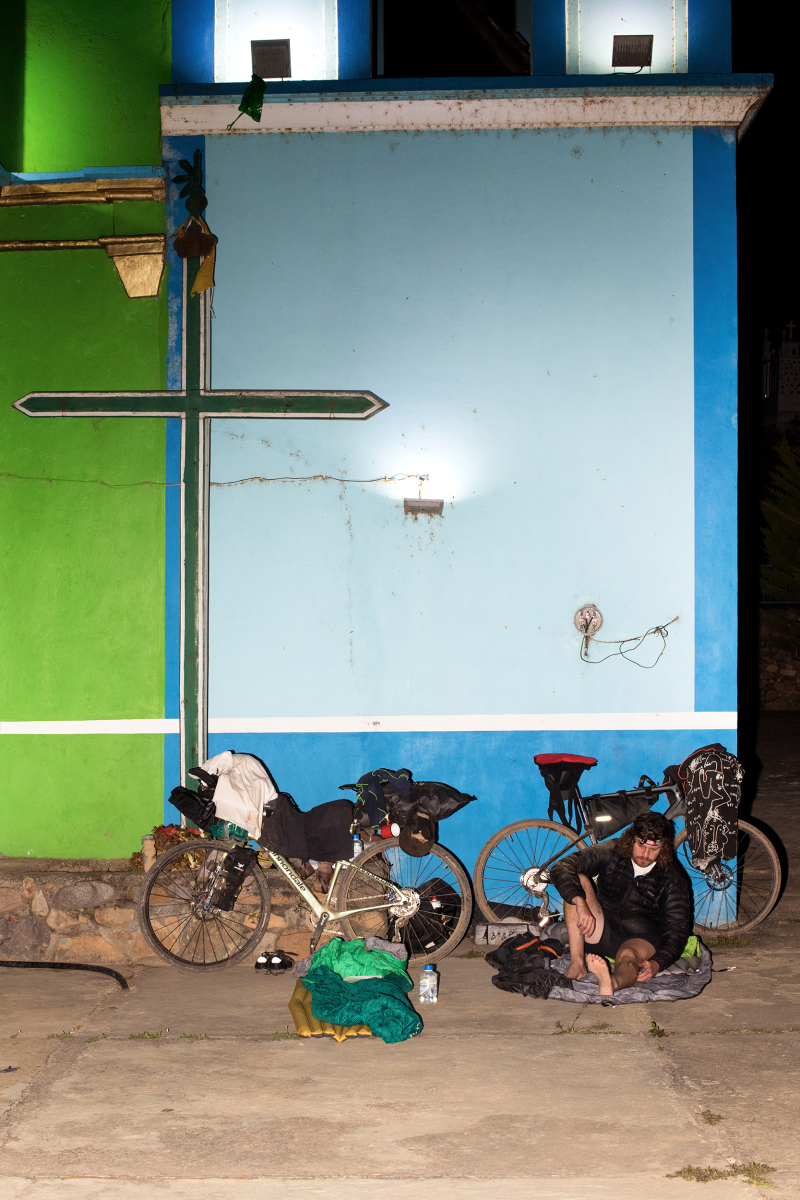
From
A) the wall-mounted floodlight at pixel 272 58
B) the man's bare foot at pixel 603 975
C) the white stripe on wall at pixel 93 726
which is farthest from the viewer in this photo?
the wall-mounted floodlight at pixel 272 58

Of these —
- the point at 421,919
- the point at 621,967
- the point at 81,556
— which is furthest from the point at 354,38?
the point at 621,967

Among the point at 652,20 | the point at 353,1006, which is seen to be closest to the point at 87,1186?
the point at 353,1006

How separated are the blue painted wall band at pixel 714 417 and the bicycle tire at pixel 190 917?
3.38 meters

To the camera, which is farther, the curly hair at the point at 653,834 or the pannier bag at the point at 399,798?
the pannier bag at the point at 399,798

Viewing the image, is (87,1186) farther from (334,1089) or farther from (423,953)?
(423,953)

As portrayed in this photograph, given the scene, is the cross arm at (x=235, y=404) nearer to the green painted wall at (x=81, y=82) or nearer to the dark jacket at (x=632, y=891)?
the green painted wall at (x=81, y=82)

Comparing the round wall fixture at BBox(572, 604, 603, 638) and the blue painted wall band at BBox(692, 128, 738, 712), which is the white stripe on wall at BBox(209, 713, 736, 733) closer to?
the blue painted wall band at BBox(692, 128, 738, 712)

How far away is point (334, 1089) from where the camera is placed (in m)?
4.52

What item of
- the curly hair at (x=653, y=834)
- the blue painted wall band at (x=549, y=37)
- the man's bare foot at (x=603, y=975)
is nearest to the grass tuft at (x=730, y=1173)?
the man's bare foot at (x=603, y=975)

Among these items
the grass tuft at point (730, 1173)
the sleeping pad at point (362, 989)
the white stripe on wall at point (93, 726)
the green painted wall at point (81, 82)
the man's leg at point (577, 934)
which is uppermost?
the green painted wall at point (81, 82)

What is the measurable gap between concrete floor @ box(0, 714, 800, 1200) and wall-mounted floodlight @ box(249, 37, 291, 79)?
6327 millimetres

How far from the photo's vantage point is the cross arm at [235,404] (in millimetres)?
6863

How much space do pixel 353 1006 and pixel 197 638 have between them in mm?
2825

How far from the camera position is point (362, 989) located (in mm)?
5383
